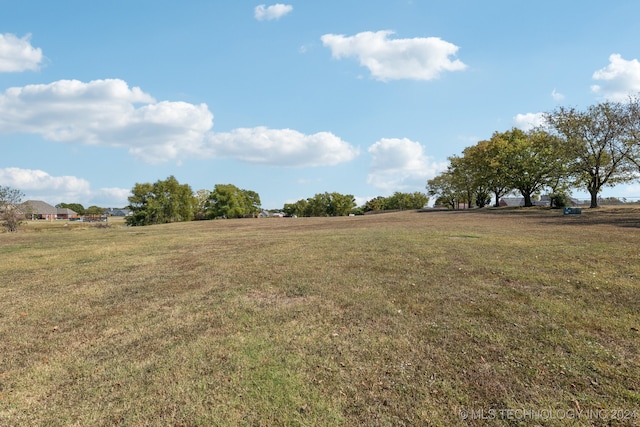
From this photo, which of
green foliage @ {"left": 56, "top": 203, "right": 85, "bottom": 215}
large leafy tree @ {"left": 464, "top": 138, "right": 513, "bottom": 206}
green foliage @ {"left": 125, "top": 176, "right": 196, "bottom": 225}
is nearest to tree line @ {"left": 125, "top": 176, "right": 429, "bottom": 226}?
green foliage @ {"left": 125, "top": 176, "right": 196, "bottom": 225}

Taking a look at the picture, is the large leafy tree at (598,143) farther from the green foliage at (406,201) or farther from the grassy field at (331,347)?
the green foliage at (406,201)

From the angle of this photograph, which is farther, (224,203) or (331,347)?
(224,203)

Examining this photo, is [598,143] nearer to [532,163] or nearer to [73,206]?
[532,163]

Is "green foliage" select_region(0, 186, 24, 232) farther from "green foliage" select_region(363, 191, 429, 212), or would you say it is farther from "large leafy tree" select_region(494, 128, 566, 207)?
"green foliage" select_region(363, 191, 429, 212)

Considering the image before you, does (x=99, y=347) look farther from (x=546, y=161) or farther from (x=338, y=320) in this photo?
(x=546, y=161)

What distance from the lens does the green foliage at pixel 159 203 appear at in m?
62.2

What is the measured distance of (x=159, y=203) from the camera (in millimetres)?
63688

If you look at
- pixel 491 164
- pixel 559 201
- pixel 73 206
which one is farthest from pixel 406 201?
pixel 73 206

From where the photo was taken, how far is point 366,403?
3.44m

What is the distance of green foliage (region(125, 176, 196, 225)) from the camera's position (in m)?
62.2

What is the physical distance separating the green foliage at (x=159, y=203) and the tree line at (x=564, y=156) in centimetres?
6001

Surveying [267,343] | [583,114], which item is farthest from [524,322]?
[583,114]

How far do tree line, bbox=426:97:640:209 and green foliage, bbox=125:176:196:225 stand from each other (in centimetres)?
6001

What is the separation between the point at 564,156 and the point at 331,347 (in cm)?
4583
